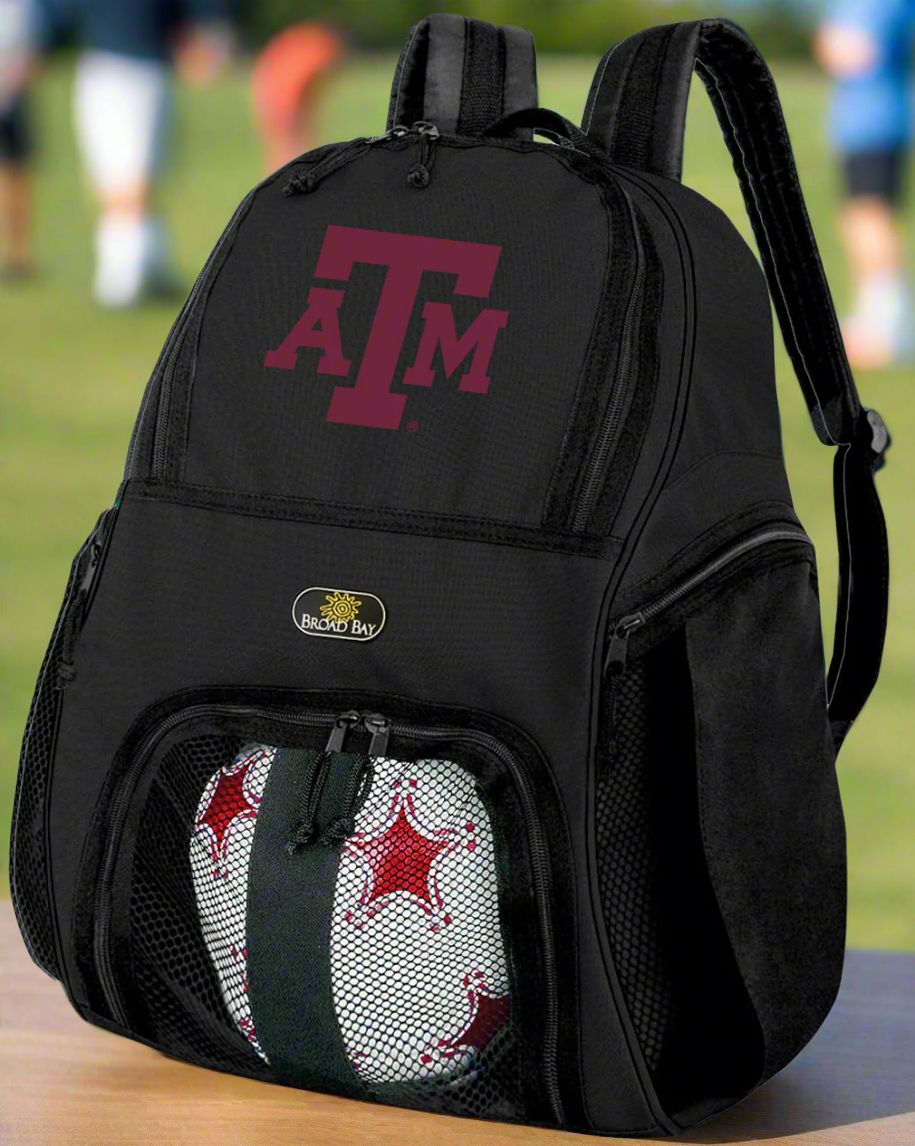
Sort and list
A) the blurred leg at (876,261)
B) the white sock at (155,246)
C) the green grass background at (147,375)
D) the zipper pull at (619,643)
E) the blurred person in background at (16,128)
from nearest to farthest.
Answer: the zipper pull at (619,643) → the green grass background at (147,375) → the blurred leg at (876,261) → the white sock at (155,246) → the blurred person in background at (16,128)

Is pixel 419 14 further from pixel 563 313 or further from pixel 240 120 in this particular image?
pixel 563 313

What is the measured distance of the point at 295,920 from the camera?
2.12 feet

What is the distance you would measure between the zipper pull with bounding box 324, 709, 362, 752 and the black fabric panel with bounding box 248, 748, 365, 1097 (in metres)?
0.01

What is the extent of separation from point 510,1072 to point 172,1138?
133 millimetres

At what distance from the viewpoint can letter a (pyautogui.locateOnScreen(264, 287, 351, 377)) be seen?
0.67 m

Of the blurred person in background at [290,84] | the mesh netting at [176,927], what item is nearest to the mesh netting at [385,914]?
the mesh netting at [176,927]

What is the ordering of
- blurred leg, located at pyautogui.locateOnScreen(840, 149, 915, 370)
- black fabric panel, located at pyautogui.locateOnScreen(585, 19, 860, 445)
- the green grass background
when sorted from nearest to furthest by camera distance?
black fabric panel, located at pyautogui.locateOnScreen(585, 19, 860, 445) < the green grass background < blurred leg, located at pyautogui.locateOnScreen(840, 149, 915, 370)

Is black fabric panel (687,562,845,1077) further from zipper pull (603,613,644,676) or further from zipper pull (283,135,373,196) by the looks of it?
zipper pull (283,135,373,196)

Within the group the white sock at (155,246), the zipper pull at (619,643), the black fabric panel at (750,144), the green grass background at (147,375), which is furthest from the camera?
the white sock at (155,246)

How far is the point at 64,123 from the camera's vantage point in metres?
3.81

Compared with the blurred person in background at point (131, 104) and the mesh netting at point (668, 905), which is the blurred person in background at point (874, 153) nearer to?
the blurred person in background at point (131, 104)

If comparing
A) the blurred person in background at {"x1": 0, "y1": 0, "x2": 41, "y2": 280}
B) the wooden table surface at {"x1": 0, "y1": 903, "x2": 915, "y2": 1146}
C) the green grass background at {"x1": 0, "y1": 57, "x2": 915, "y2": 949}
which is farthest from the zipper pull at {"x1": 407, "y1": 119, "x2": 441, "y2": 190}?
the blurred person in background at {"x1": 0, "y1": 0, "x2": 41, "y2": 280}

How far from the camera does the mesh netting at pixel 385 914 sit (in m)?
0.64

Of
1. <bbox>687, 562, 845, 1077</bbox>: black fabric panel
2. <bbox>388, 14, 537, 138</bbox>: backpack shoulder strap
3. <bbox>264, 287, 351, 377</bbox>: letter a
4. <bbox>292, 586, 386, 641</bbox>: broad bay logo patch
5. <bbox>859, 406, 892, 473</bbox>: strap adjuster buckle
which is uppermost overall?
<bbox>388, 14, 537, 138</bbox>: backpack shoulder strap
